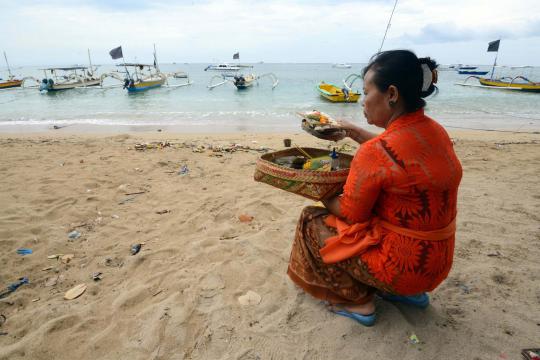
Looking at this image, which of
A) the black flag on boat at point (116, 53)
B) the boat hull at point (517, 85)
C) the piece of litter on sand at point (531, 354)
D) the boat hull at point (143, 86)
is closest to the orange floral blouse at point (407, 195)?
the piece of litter on sand at point (531, 354)

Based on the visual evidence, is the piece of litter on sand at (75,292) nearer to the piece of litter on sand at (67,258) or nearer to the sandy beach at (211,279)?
the sandy beach at (211,279)

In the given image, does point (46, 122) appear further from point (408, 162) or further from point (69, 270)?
point (408, 162)

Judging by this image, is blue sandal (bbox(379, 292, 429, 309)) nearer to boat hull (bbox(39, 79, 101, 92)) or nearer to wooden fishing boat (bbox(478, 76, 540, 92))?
wooden fishing boat (bbox(478, 76, 540, 92))

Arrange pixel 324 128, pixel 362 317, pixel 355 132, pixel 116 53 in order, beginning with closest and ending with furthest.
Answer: pixel 362 317
pixel 324 128
pixel 355 132
pixel 116 53

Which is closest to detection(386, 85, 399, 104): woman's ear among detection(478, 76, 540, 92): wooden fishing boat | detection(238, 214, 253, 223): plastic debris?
detection(238, 214, 253, 223): plastic debris

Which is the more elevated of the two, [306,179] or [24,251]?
[306,179]

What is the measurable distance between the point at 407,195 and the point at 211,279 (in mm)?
1718

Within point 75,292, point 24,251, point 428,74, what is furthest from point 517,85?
point 24,251

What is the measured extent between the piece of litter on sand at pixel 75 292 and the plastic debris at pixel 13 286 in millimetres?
435

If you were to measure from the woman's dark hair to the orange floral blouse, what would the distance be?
90 millimetres

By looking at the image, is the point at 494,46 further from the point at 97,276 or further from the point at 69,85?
the point at 69,85

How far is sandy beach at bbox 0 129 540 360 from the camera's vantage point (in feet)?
6.52

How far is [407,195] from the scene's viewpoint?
1.56 m

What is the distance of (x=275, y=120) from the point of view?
14.2 meters
